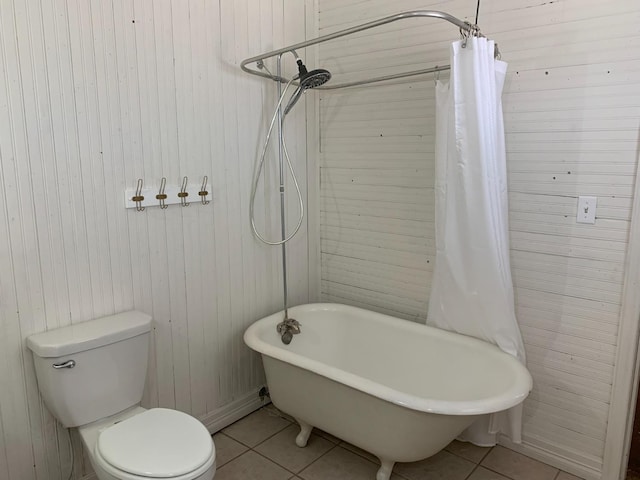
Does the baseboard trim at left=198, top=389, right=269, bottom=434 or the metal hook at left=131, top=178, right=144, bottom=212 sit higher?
the metal hook at left=131, top=178, right=144, bottom=212

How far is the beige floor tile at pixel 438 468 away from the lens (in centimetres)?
208

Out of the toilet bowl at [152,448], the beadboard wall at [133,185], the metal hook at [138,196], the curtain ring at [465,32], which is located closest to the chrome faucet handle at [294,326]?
the beadboard wall at [133,185]

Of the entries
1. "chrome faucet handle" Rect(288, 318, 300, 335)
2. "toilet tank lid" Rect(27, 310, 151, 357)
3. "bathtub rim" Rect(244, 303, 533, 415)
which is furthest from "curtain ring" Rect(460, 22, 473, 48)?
"toilet tank lid" Rect(27, 310, 151, 357)

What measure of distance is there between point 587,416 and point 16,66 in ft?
8.77

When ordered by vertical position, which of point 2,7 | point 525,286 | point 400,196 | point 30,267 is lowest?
point 525,286

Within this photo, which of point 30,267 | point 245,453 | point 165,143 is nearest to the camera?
point 30,267

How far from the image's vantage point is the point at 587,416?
2.06m

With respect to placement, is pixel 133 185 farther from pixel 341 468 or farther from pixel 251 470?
pixel 341 468

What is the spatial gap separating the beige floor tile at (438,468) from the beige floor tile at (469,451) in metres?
0.03

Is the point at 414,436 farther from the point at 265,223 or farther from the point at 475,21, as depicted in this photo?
the point at 475,21

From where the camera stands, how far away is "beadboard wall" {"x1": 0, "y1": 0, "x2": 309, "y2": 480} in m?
1.66

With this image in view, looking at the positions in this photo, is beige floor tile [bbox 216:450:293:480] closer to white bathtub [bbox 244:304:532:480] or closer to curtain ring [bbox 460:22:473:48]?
white bathtub [bbox 244:304:532:480]

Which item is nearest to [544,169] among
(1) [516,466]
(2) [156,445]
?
(1) [516,466]

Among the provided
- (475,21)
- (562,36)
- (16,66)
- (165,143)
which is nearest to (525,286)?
(562,36)
